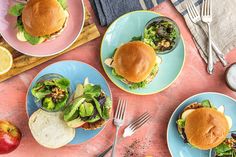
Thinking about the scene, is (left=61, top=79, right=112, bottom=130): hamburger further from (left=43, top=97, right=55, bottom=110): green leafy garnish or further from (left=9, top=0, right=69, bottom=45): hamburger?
(left=9, top=0, right=69, bottom=45): hamburger

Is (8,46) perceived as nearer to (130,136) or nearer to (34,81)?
(34,81)

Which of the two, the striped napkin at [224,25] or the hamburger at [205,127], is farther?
the striped napkin at [224,25]

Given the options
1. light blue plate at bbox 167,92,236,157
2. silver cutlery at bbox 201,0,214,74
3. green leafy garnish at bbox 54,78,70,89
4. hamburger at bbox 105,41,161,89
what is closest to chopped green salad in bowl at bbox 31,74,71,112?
green leafy garnish at bbox 54,78,70,89

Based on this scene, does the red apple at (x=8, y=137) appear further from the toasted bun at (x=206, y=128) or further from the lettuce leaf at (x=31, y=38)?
the toasted bun at (x=206, y=128)

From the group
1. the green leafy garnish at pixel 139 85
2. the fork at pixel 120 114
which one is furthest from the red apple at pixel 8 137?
the green leafy garnish at pixel 139 85

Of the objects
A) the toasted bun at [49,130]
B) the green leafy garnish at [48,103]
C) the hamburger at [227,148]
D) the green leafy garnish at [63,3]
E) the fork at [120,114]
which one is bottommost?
the hamburger at [227,148]

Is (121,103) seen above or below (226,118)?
above

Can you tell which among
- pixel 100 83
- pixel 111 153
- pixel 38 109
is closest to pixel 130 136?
pixel 111 153
